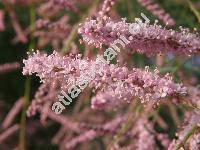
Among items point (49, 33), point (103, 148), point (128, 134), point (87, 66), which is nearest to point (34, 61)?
point (87, 66)

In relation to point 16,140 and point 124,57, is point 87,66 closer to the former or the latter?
point 124,57

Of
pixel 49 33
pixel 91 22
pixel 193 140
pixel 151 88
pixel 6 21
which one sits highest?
pixel 6 21

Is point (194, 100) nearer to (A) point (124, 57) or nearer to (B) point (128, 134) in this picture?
(B) point (128, 134)

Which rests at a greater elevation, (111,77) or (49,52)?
(49,52)

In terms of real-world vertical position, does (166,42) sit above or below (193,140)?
above

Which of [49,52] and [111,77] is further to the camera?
[49,52]

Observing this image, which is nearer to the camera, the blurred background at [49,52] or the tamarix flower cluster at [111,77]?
the tamarix flower cluster at [111,77]

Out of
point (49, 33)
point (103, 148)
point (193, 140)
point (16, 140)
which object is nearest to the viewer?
point (193, 140)

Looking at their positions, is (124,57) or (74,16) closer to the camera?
(124,57)

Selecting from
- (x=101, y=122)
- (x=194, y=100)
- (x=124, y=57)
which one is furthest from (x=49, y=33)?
(x=194, y=100)

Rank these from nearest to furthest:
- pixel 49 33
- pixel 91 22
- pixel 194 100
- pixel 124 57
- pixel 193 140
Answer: pixel 91 22, pixel 193 140, pixel 194 100, pixel 124 57, pixel 49 33

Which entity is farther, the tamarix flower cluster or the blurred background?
the blurred background
